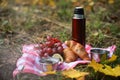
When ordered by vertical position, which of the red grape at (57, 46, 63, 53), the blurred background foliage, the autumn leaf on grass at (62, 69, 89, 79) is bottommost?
the blurred background foliage

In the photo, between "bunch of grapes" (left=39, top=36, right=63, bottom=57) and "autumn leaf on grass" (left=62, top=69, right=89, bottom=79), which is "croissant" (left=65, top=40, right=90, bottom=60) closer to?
"bunch of grapes" (left=39, top=36, right=63, bottom=57)

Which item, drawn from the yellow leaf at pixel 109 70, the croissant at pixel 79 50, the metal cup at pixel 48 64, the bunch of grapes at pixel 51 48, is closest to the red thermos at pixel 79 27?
the croissant at pixel 79 50

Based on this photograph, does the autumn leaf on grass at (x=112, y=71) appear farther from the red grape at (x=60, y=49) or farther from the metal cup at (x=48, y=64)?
the red grape at (x=60, y=49)

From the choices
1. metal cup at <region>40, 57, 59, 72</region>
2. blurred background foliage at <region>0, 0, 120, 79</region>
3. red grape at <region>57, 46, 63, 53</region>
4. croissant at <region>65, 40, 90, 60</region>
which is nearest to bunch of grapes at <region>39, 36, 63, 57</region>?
red grape at <region>57, 46, 63, 53</region>

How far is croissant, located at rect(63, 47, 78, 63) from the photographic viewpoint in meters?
2.89

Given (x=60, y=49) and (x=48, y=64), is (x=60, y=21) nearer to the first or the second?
(x=60, y=49)

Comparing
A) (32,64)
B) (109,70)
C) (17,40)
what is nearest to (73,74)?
(109,70)

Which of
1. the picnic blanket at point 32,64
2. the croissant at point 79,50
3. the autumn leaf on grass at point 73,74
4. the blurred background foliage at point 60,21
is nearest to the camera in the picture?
the autumn leaf on grass at point 73,74

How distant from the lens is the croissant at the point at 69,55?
9.48 feet

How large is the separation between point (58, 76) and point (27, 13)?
8.42 ft

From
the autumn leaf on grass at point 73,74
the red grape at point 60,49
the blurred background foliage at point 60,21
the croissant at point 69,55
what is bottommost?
the blurred background foliage at point 60,21

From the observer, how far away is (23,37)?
12.4 ft

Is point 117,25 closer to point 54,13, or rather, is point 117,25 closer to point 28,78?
point 54,13

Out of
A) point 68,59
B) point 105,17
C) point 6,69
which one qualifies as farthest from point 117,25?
point 6,69
